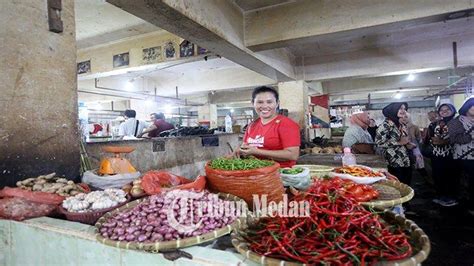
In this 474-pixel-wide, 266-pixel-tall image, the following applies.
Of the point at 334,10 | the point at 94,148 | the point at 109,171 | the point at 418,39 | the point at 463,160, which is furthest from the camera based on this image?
the point at 418,39

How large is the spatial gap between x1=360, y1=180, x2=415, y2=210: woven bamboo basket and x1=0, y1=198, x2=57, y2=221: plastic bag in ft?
7.01

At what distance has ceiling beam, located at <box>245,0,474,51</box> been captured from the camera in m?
3.54

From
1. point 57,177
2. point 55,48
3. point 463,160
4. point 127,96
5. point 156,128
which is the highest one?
point 127,96

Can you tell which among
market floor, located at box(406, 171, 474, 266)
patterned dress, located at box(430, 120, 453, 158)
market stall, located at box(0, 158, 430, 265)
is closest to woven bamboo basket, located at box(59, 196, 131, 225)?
market stall, located at box(0, 158, 430, 265)

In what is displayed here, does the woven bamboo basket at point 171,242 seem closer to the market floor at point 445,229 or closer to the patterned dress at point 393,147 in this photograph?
the market floor at point 445,229

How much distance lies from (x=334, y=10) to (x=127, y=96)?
826cm

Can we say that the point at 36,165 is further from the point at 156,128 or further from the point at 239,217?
the point at 156,128

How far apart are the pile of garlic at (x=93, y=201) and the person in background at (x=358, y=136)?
4434 mm

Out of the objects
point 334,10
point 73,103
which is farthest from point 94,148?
point 334,10

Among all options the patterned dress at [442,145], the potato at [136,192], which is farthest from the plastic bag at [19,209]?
the patterned dress at [442,145]

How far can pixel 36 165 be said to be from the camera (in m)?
2.17

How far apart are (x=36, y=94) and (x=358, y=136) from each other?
4.94 metres

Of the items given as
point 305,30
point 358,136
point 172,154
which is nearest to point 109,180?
point 172,154

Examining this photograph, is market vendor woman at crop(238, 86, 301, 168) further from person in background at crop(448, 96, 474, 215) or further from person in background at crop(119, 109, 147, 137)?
person in background at crop(119, 109, 147, 137)
